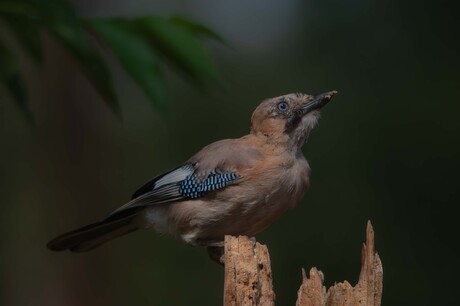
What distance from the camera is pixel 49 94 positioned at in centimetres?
1135

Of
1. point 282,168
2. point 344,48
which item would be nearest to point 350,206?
point 344,48

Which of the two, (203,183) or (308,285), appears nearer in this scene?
(308,285)

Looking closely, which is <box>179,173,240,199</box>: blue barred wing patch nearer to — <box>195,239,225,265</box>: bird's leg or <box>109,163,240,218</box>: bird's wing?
<box>109,163,240,218</box>: bird's wing

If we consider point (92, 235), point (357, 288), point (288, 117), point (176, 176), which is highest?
point (288, 117)

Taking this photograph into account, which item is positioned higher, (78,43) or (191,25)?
(191,25)

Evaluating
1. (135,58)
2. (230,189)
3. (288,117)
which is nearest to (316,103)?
(288,117)

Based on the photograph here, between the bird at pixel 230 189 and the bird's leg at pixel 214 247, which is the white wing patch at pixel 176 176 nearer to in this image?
the bird at pixel 230 189

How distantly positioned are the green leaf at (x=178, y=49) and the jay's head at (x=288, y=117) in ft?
4.91

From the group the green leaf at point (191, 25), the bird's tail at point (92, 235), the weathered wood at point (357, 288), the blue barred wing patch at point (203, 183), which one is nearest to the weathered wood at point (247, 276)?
the weathered wood at point (357, 288)

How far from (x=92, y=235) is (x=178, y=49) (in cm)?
201

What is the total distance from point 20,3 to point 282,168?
2122mm

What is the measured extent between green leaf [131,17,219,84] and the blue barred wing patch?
54.4 inches

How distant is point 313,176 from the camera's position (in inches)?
449

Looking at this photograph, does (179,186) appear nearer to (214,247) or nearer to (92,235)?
(214,247)
